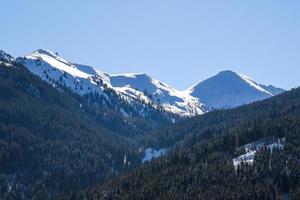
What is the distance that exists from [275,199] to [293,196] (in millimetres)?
6351

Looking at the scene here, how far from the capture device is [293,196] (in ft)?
639

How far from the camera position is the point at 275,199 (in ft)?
649
